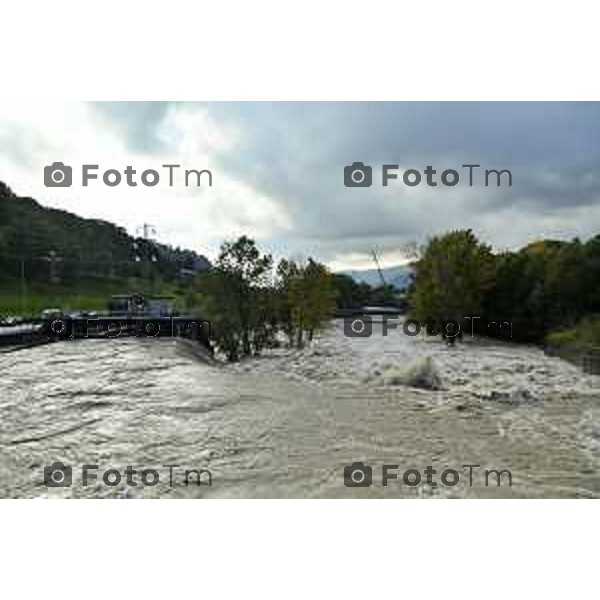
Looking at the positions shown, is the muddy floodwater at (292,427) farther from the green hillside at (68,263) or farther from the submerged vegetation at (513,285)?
the green hillside at (68,263)

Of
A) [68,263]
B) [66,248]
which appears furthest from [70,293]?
[66,248]

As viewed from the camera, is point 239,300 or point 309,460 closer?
point 309,460

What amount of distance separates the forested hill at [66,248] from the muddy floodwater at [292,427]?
241 feet

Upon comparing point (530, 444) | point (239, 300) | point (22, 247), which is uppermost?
point (22, 247)

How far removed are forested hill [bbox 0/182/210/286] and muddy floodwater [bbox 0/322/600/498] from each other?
2893 inches

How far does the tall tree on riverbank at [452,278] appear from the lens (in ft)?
218

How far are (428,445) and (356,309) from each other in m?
75.4

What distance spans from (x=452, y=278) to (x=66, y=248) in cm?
8521

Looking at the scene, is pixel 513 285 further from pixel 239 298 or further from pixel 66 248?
pixel 66 248

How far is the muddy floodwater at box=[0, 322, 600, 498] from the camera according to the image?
1742 centimetres

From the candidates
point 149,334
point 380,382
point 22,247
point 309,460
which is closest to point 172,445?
point 309,460

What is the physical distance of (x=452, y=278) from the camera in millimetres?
66500

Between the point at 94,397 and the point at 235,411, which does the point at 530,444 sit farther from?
the point at 94,397

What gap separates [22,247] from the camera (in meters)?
126
